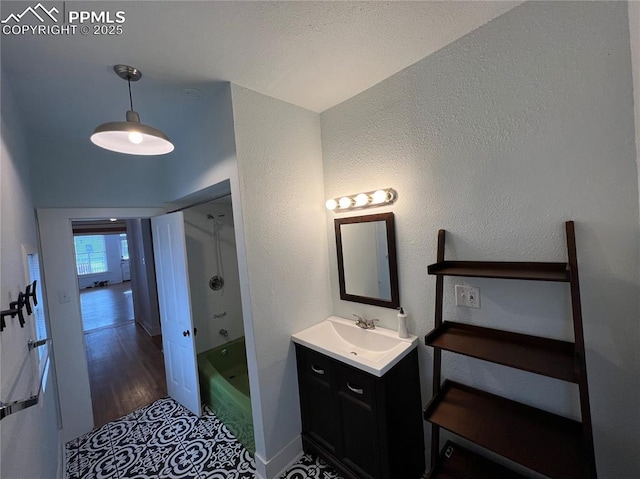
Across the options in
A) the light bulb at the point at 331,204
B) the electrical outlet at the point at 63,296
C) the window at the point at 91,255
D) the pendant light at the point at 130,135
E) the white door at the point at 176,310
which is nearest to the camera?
the pendant light at the point at 130,135

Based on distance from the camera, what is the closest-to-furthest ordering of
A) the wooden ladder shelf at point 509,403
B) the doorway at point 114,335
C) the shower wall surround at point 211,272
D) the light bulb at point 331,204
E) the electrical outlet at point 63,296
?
1. the wooden ladder shelf at point 509,403
2. the light bulb at point 331,204
3. the electrical outlet at point 63,296
4. the doorway at point 114,335
5. the shower wall surround at point 211,272

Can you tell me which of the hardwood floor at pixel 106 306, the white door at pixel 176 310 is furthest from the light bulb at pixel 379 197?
the hardwood floor at pixel 106 306

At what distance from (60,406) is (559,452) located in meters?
3.53

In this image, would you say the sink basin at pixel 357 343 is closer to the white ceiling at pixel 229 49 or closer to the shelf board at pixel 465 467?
the shelf board at pixel 465 467

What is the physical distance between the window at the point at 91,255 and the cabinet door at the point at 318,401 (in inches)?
457

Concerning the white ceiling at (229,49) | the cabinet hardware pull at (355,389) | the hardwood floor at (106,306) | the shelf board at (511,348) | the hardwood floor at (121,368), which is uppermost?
the white ceiling at (229,49)

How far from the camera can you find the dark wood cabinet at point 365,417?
4.70 feet

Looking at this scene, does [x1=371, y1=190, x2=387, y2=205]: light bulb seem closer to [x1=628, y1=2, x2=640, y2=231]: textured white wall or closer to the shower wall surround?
[x1=628, y1=2, x2=640, y2=231]: textured white wall

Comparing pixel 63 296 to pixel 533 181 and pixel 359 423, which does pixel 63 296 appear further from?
pixel 533 181

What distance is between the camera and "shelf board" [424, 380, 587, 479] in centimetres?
108

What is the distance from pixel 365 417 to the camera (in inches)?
58.7

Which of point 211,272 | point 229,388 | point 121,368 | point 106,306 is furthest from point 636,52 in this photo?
point 106,306

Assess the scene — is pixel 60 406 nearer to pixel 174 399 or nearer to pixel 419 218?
pixel 174 399

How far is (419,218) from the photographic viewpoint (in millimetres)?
1624
